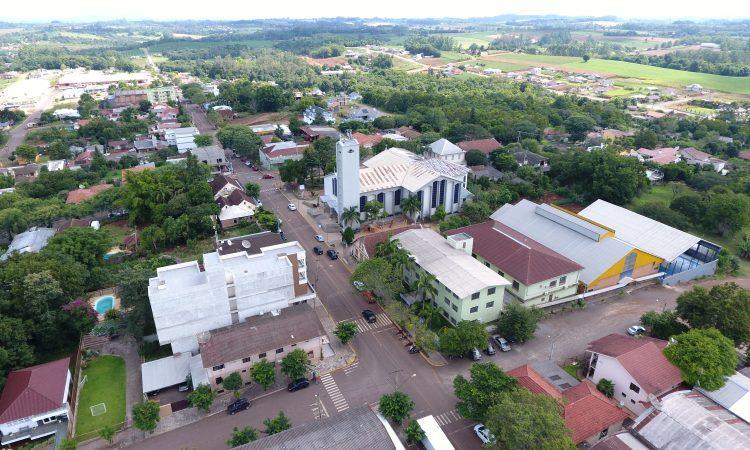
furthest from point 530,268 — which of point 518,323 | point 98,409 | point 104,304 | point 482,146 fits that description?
point 482,146

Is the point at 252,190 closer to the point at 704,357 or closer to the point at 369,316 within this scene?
the point at 369,316

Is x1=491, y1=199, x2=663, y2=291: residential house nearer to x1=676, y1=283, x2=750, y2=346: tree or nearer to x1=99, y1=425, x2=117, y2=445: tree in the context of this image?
x1=676, y1=283, x2=750, y2=346: tree

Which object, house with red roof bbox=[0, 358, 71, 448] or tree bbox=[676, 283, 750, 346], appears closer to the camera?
house with red roof bbox=[0, 358, 71, 448]

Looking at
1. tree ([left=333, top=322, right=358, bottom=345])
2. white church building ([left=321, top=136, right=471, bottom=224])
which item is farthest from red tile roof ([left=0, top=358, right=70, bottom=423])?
white church building ([left=321, top=136, right=471, bottom=224])

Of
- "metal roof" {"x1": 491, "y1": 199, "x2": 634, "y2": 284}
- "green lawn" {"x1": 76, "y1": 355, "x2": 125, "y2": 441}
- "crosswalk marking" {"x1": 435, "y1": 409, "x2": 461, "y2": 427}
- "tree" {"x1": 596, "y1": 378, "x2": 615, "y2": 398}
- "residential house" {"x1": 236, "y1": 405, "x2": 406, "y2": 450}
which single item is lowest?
"green lawn" {"x1": 76, "y1": 355, "x2": 125, "y2": 441}

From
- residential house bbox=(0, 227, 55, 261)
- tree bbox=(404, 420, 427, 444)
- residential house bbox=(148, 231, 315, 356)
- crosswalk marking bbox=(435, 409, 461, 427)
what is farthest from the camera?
residential house bbox=(0, 227, 55, 261)

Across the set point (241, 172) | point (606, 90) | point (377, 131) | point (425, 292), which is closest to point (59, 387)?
point (425, 292)

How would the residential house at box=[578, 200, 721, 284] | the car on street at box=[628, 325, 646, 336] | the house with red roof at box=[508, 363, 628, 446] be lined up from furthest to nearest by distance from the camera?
the residential house at box=[578, 200, 721, 284] < the car on street at box=[628, 325, 646, 336] < the house with red roof at box=[508, 363, 628, 446]
